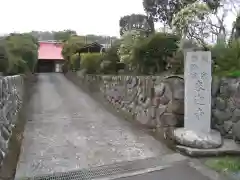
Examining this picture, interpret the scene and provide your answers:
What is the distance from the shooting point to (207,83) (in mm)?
5277

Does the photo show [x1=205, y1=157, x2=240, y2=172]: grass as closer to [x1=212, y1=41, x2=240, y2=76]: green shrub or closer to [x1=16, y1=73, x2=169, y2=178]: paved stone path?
[x1=16, y1=73, x2=169, y2=178]: paved stone path

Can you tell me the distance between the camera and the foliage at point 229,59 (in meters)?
5.92

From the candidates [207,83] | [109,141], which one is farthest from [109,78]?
[207,83]

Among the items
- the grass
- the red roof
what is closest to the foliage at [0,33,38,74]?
the grass

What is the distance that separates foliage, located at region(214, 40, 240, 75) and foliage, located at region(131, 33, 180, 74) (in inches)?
89.5

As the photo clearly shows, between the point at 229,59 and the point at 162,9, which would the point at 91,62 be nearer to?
the point at 162,9

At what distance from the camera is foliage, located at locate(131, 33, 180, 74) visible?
28.0ft

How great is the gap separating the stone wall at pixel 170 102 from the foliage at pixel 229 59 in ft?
1.91

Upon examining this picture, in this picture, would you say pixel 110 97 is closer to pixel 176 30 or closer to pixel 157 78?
pixel 176 30

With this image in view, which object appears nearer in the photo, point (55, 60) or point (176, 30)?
point (176, 30)

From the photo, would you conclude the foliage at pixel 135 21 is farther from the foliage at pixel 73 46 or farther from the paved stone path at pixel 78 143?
the paved stone path at pixel 78 143

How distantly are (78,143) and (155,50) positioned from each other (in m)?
4.03

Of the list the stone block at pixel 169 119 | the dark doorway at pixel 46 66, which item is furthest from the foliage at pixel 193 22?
the dark doorway at pixel 46 66

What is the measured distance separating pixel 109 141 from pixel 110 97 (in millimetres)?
5631
